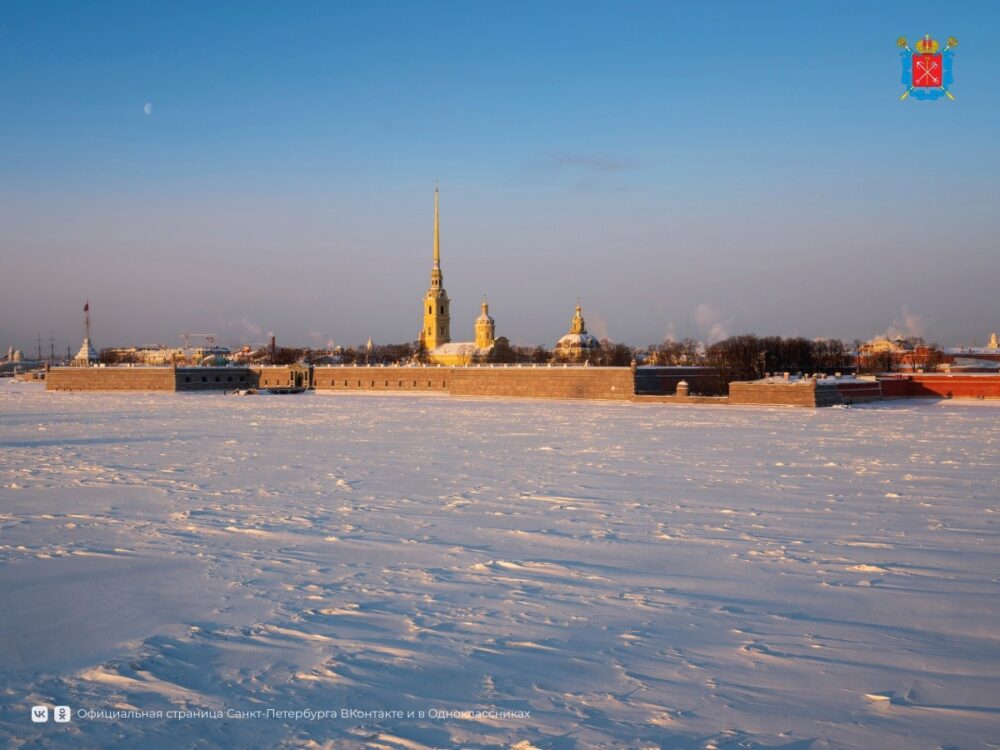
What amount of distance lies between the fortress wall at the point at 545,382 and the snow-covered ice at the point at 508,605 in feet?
92.2

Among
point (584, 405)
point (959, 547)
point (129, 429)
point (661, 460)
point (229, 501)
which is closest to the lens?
point (959, 547)

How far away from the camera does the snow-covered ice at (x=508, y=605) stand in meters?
4.54

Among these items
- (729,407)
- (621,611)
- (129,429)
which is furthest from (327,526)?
(729,407)

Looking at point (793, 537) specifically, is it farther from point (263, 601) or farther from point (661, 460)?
point (661, 460)

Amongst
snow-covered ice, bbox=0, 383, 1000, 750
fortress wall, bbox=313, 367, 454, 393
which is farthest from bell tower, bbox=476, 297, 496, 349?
snow-covered ice, bbox=0, 383, 1000, 750

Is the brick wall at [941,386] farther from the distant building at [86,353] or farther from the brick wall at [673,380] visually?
the distant building at [86,353]

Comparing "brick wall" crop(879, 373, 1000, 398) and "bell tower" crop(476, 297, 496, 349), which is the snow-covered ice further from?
"bell tower" crop(476, 297, 496, 349)

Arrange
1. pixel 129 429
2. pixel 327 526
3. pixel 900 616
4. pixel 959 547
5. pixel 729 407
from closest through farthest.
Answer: pixel 900 616 → pixel 959 547 → pixel 327 526 → pixel 129 429 → pixel 729 407

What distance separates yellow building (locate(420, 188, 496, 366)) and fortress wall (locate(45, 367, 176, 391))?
3146 cm

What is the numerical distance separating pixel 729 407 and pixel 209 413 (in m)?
18.8

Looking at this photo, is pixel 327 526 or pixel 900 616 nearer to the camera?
pixel 900 616

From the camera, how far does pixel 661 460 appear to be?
15.6m

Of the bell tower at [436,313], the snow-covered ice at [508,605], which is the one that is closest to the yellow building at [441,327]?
the bell tower at [436,313]

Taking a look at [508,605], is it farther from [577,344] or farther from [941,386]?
[577,344]
